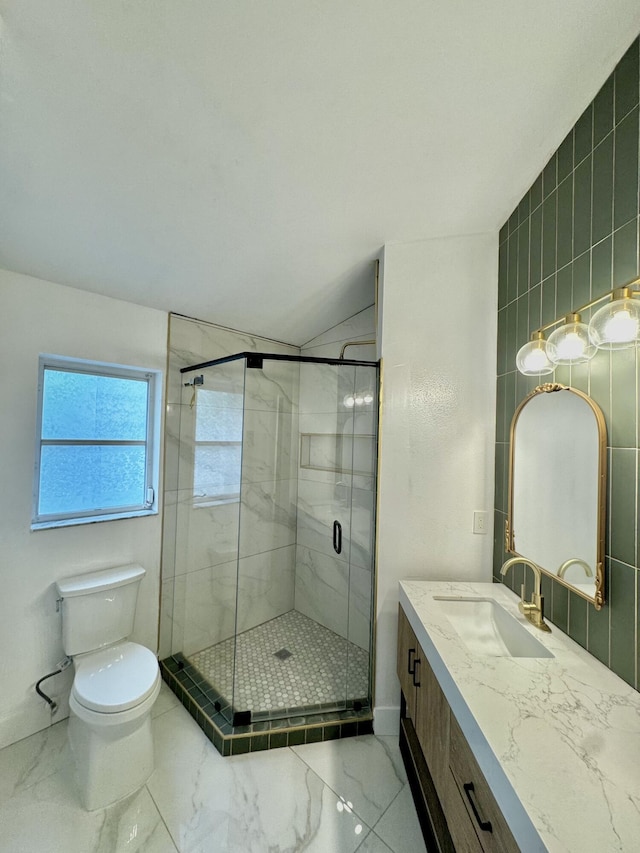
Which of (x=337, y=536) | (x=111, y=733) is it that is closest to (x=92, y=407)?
(x=111, y=733)

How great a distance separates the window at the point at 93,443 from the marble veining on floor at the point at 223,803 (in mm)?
1085

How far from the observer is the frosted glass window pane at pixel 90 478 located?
1.82 meters

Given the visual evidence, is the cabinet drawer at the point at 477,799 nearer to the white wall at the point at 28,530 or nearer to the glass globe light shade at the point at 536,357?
the glass globe light shade at the point at 536,357

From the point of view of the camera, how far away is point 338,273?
193cm

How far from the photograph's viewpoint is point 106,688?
144 cm

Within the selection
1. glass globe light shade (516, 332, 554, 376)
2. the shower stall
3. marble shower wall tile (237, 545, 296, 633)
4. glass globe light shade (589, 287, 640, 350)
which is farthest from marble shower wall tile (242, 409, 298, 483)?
glass globe light shade (589, 287, 640, 350)

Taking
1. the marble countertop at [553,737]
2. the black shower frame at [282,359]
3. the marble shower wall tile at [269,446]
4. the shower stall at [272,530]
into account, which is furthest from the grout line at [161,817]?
the black shower frame at [282,359]

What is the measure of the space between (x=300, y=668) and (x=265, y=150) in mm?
2585

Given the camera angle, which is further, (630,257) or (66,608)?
(66,608)

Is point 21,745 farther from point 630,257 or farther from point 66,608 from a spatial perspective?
point 630,257

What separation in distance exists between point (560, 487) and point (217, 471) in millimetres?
1816

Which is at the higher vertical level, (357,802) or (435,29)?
(435,29)

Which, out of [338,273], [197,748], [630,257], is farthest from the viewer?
[338,273]

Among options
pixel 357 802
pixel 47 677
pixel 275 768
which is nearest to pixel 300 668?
pixel 275 768
